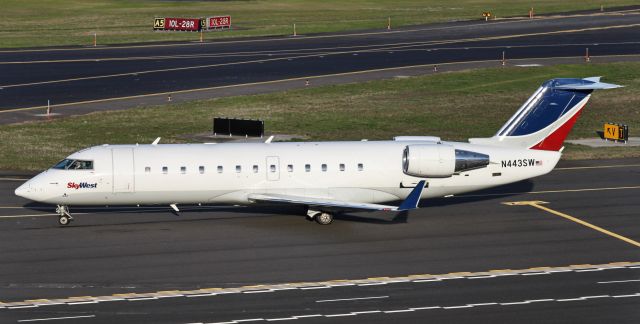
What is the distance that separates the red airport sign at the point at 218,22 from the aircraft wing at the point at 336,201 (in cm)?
7596

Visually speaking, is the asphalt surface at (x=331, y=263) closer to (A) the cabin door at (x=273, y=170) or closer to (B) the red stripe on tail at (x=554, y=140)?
(A) the cabin door at (x=273, y=170)

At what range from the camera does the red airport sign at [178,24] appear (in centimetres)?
11750

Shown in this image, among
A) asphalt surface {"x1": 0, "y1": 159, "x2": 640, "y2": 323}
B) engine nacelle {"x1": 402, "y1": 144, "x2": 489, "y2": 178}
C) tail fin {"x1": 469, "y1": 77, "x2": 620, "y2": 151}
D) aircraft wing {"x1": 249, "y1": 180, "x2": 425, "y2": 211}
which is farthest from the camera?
tail fin {"x1": 469, "y1": 77, "x2": 620, "y2": 151}

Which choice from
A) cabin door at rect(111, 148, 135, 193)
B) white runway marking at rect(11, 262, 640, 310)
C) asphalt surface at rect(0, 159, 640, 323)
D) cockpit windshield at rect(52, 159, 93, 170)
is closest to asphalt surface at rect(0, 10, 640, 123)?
cockpit windshield at rect(52, 159, 93, 170)

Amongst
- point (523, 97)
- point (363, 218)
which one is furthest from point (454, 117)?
point (363, 218)

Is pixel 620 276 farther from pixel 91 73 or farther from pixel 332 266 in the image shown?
pixel 91 73

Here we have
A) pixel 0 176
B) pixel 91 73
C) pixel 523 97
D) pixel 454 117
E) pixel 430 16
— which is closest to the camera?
pixel 0 176

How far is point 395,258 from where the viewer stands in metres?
40.8

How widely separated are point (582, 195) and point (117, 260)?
22523 millimetres

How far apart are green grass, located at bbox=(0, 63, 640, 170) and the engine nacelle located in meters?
16.8

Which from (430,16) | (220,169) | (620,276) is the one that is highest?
(430,16)

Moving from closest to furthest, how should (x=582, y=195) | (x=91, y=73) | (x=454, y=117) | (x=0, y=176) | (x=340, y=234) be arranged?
(x=340, y=234) → (x=582, y=195) → (x=0, y=176) → (x=454, y=117) → (x=91, y=73)

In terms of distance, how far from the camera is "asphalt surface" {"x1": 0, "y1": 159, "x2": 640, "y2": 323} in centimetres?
3491

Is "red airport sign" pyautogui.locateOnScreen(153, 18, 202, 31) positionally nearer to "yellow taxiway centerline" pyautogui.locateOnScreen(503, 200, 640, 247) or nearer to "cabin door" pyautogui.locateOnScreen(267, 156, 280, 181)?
"yellow taxiway centerline" pyautogui.locateOnScreen(503, 200, 640, 247)
